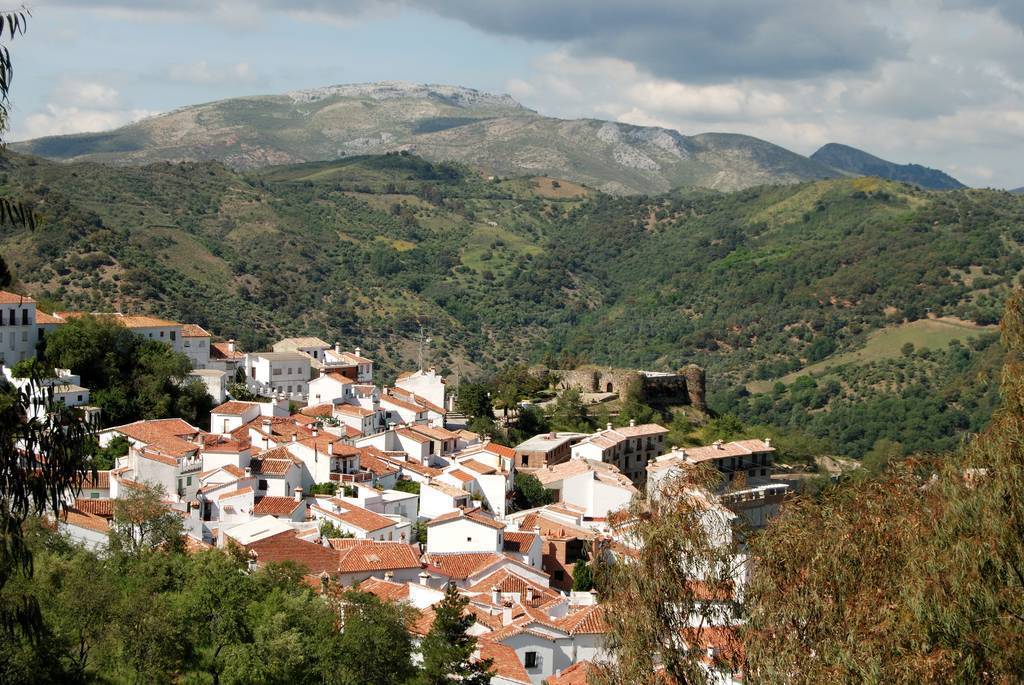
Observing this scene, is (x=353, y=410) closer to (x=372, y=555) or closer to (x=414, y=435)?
(x=414, y=435)

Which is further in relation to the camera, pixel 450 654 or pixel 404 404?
pixel 404 404

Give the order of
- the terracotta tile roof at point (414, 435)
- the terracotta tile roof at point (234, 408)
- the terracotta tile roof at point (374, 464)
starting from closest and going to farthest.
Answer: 1. the terracotta tile roof at point (374, 464)
2. the terracotta tile roof at point (234, 408)
3. the terracotta tile roof at point (414, 435)

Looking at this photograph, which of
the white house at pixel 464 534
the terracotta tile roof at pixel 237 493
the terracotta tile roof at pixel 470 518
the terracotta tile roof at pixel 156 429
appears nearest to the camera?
the white house at pixel 464 534

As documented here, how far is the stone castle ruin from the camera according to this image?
186 ft

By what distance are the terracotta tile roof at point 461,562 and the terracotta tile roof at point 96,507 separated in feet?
24.7

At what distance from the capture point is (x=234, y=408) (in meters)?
40.3

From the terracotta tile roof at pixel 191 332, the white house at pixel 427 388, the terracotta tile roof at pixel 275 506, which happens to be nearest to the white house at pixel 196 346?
the terracotta tile roof at pixel 191 332

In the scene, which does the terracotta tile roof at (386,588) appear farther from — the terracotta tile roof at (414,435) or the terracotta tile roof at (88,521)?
the terracotta tile roof at (414,435)

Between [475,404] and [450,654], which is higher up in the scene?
[450,654]

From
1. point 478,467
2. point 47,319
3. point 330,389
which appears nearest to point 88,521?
point 478,467

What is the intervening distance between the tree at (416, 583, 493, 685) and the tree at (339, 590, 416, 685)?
0.37 meters

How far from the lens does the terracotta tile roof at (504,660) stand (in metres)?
22.7

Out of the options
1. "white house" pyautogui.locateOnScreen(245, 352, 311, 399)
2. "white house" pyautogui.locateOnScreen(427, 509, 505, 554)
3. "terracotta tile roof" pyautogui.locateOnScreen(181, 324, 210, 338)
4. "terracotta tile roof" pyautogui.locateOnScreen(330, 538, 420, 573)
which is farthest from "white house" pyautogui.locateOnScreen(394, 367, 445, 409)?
"terracotta tile roof" pyautogui.locateOnScreen(330, 538, 420, 573)

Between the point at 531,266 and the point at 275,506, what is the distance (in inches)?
4048
